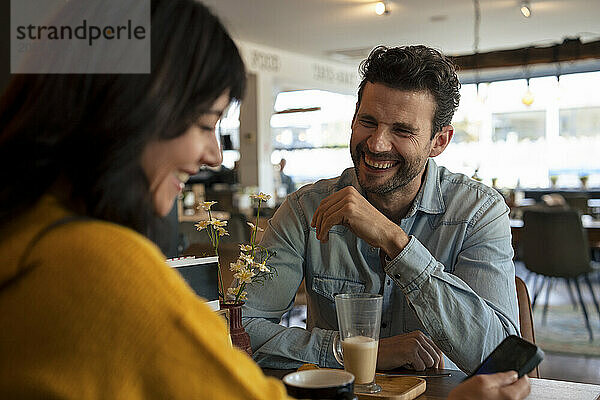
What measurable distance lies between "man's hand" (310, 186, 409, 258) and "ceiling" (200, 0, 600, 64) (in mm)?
5541

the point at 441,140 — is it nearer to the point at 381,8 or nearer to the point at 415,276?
the point at 415,276

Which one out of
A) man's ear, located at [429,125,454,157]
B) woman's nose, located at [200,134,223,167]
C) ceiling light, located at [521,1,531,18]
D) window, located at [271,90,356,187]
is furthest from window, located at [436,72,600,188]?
woman's nose, located at [200,134,223,167]

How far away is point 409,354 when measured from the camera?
4.37 feet

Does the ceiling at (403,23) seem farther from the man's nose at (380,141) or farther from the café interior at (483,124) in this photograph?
the man's nose at (380,141)

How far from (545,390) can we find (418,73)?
2.75 ft

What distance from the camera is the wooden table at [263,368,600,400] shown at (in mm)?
1134

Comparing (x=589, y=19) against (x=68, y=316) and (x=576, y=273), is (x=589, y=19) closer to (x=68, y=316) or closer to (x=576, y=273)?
(x=576, y=273)

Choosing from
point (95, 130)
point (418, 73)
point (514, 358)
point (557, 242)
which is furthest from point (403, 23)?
point (95, 130)

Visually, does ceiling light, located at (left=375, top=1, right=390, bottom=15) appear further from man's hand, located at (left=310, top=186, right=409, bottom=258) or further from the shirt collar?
man's hand, located at (left=310, top=186, right=409, bottom=258)

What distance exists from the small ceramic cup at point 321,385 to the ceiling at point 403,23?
6.16 metres

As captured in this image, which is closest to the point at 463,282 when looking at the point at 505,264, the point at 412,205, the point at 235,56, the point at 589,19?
the point at 505,264

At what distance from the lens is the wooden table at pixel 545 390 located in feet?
3.72

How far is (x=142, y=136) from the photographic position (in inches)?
27.0

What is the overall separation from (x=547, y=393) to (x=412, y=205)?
2.24ft
